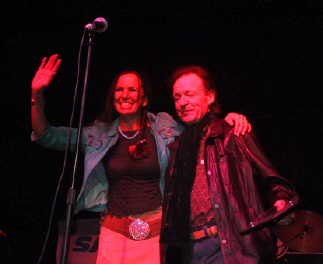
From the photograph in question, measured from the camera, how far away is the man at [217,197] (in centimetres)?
164

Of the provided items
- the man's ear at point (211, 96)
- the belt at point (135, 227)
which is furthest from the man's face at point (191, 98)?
the belt at point (135, 227)

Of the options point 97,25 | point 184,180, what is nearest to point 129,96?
point 97,25

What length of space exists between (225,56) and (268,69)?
540mm

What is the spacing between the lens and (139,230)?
6.59ft

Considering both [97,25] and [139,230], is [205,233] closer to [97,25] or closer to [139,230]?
[139,230]

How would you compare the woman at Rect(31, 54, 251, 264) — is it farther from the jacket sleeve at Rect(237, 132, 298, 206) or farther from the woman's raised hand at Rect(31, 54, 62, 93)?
the jacket sleeve at Rect(237, 132, 298, 206)

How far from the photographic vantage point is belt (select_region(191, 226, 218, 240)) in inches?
68.5

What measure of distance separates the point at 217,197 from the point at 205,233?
0.22 metres

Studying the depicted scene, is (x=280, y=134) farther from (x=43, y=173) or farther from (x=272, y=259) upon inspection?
(x=43, y=173)

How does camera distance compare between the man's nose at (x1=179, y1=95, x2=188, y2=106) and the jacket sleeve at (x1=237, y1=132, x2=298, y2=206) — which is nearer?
the jacket sleeve at (x1=237, y1=132, x2=298, y2=206)

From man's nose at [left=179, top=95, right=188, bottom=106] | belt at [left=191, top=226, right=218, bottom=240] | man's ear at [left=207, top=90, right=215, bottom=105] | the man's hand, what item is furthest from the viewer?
man's ear at [left=207, top=90, right=215, bottom=105]

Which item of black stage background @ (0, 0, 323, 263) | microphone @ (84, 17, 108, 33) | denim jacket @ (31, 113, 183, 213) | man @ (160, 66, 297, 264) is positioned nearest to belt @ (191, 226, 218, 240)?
man @ (160, 66, 297, 264)

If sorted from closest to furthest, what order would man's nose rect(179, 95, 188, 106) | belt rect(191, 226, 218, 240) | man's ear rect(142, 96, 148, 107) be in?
1. belt rect(191, 226, 218, 240)
2. man's nose rect(179, 95, 188, 106)
3. man's ear rect(142, 96, 148, 107)

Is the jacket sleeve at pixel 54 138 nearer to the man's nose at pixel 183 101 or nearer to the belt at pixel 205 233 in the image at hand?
the man's nose at pixel 183 101
